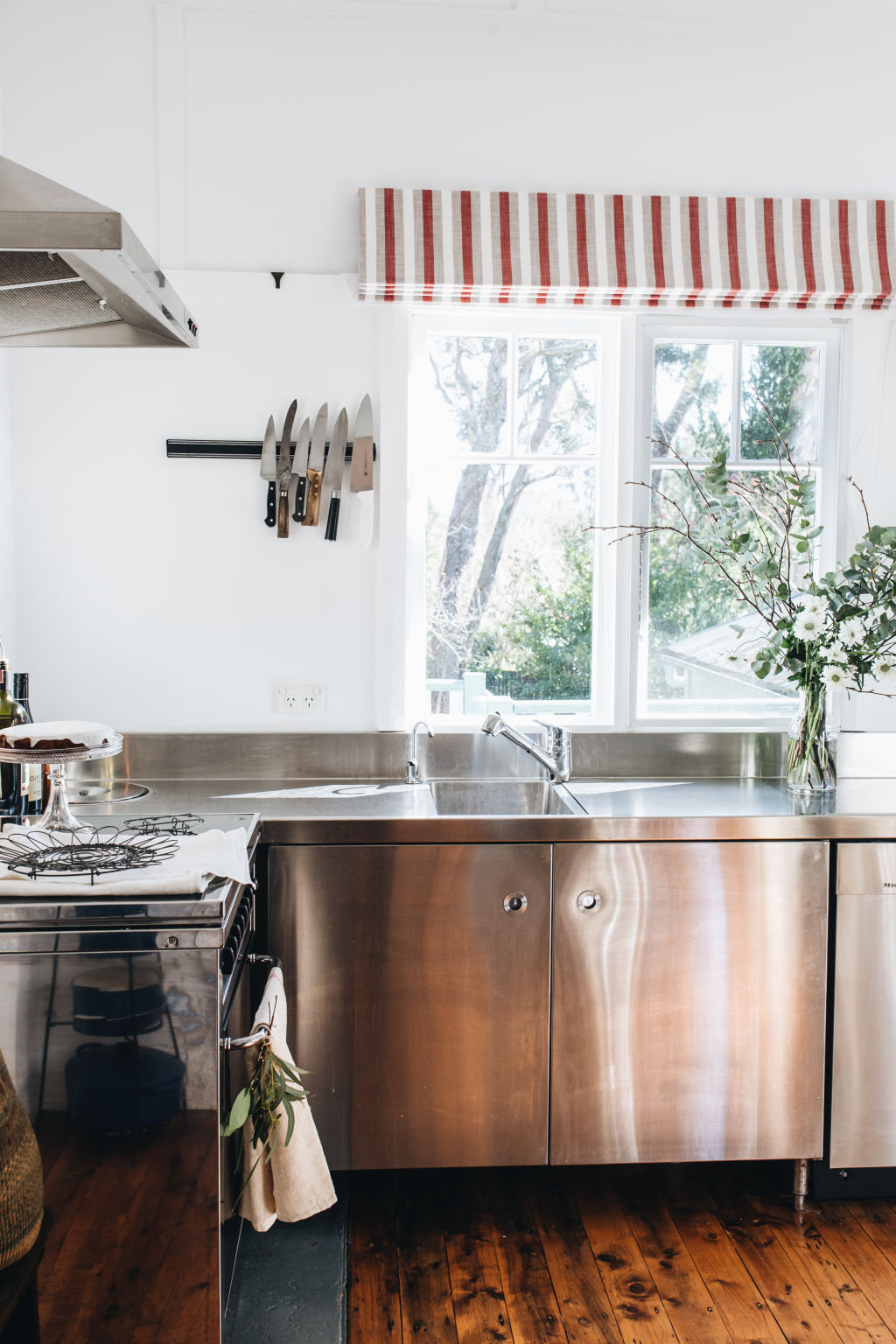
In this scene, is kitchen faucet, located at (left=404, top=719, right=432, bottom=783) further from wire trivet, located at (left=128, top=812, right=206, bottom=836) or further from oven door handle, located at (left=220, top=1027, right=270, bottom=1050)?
oven door handle, located at (left=220, top=1027, right=270, bottom=1050)

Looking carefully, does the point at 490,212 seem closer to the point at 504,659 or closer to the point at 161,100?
the point at 161,100

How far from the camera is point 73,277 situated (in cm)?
160

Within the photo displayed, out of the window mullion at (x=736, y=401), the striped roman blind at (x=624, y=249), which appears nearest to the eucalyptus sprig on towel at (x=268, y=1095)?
the striped roman blind at (x=624, y=249)

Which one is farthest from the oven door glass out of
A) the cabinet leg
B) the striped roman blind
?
the striped roman blind

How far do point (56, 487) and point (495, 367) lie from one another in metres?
1.20

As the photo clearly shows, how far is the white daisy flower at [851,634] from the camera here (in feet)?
7.89

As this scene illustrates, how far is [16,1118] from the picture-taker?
4.25 ft

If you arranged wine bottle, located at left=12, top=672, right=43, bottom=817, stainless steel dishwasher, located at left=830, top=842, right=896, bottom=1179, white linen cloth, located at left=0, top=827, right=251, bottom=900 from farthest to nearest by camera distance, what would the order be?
stainless steel dishwasher, located at left=830, top=842, right=896, bottom=1179, wine bottle, located at left=12, top=672, right=43, bottom=817, white linen cloth, located at left=0, top=827, right=251, bottom=900

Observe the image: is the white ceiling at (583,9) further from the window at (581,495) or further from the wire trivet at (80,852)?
the wire trivet at (80,852)

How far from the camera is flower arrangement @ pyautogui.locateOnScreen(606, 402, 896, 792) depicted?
8.05 feet

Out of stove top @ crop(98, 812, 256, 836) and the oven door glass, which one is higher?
stove top @ crop(98, 812, 256, 836)

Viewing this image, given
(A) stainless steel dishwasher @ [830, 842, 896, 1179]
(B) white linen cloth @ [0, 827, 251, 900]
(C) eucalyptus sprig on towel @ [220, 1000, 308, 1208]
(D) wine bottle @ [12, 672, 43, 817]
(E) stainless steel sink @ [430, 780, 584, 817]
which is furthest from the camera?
(E) stainless steel sink @ [430, 780, 584, 817]

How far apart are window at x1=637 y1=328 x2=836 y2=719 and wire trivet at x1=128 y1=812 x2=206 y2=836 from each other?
1.34 metres

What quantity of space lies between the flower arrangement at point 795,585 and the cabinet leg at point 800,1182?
2.87ft
